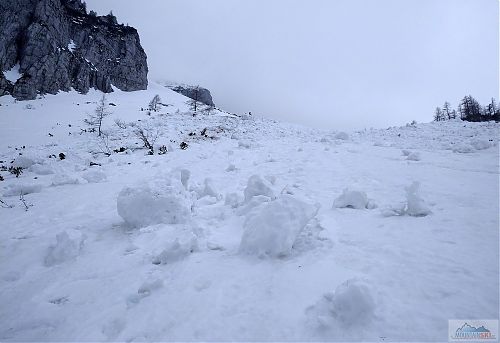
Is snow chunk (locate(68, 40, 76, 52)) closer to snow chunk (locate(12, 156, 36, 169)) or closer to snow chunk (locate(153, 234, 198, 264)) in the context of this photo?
snow chunk (locate(12, 156, 36, 169))

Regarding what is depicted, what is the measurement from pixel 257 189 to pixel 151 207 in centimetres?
210

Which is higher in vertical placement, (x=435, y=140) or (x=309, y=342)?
(x=435, y=140)

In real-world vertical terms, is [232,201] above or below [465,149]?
below

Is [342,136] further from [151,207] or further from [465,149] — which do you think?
[151,207]

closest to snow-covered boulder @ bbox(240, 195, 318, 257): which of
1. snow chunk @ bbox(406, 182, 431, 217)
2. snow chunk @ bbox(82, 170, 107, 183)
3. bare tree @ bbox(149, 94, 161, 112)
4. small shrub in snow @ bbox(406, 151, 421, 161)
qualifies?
snow chunk @ bbox(406, 182, 431, 217)

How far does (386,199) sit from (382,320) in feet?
12.6

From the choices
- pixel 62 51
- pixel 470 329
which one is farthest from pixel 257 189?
pixel 62 51

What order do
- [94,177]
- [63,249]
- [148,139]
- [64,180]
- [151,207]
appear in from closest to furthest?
1. [63,249]
2. [151,207]
3. [64,180]
4. [94,177]
5. [148,139]

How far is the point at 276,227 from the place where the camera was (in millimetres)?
3689

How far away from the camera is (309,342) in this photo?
2234mm

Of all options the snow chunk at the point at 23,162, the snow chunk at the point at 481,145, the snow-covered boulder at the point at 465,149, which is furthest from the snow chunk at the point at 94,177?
the snow chunk at the point at 481,145

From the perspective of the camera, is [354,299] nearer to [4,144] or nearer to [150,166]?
[150,166]

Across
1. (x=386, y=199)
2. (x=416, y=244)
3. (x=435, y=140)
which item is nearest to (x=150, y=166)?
(x=386, y=199)

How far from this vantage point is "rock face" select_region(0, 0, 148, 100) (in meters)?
42.0
